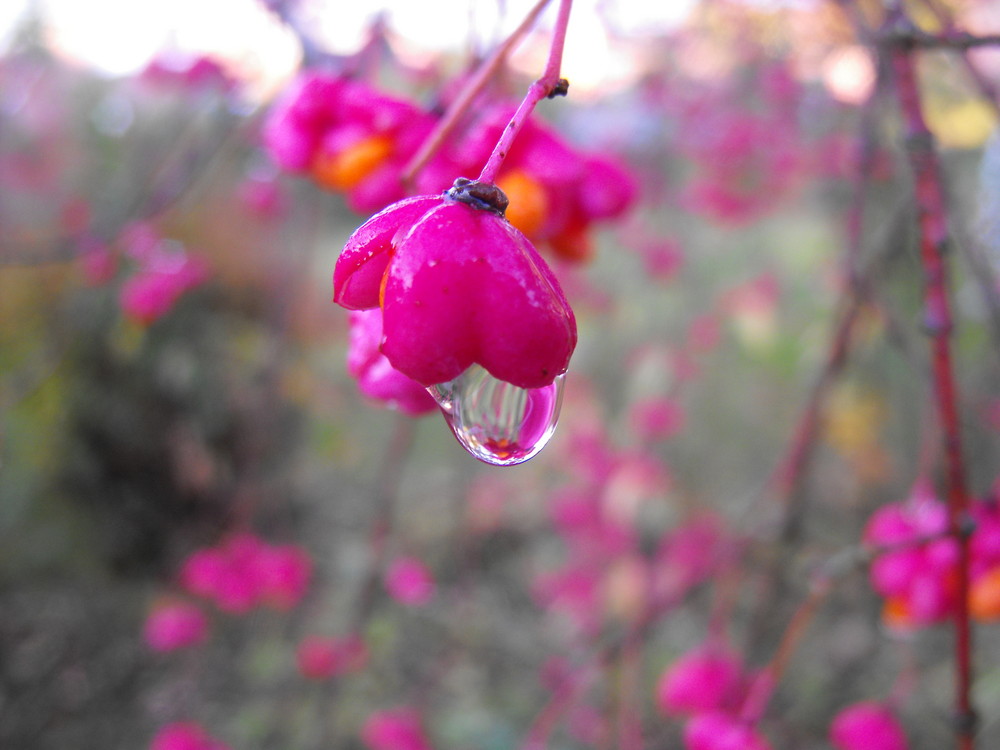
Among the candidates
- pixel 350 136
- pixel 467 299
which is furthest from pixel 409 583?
pixel 467 299

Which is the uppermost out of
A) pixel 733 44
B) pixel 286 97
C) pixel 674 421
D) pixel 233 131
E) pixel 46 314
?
pixel 286 97

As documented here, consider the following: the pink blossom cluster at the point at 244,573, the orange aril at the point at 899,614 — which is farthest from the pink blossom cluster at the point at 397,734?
the orange aril at the point at 899,614

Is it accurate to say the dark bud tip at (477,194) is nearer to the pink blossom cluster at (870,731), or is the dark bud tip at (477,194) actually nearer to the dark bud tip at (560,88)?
the dark bud tip at (560,88)

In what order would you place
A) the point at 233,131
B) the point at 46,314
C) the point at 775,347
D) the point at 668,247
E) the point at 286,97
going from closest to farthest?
1. the point at 286,97
2. the point at 233,131
3. the point at 46,314
4. the point at 668,247
5. the point at 775,347

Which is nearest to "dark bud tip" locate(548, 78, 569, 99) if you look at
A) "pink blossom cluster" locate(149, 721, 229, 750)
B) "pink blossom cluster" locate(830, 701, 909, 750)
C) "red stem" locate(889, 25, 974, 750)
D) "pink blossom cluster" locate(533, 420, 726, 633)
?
"red stem" locate(889, 25, 974, 750)

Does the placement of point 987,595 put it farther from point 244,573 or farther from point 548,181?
point 244,573

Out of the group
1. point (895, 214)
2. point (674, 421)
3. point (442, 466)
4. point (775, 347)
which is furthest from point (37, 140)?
point (775, 347)

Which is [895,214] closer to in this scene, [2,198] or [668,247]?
[668,247]

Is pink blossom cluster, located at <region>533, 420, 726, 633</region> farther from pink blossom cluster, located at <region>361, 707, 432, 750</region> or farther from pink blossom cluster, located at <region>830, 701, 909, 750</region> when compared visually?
pink blossom cluster, located at <region>830, 701, 909, 750</region>
